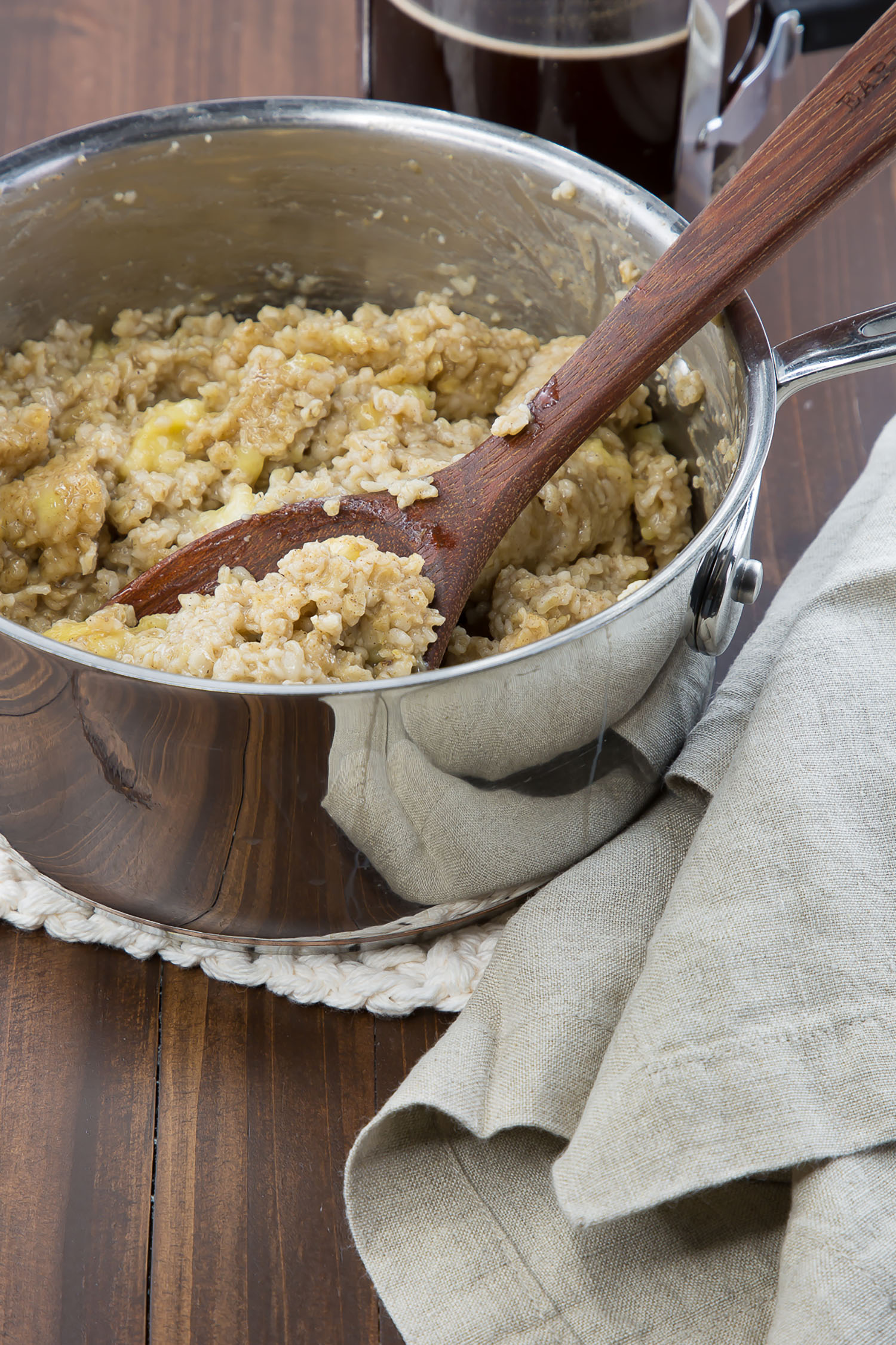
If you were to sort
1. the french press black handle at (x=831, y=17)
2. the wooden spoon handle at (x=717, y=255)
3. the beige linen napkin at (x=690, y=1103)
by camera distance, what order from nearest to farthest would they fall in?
1. the beige linen napkin at (x=690, y=1103)
2. the wooden spoon handle at (x=717, y=255)
3. the french press black handle at (x=831, y=17)

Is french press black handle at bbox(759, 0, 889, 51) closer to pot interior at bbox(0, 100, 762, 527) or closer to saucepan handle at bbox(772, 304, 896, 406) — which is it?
pot interior at bbox(0, 100, 762, 527)

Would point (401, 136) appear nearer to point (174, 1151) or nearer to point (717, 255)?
point (717, 255)

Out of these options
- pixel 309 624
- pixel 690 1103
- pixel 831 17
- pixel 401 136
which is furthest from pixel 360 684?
pixel 831 17

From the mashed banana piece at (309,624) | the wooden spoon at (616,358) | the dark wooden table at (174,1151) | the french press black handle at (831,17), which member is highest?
the french press black handle at (831,17)

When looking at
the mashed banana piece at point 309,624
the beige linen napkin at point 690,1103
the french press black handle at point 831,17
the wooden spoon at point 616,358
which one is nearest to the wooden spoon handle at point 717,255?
the wooden spoon at point 616,358

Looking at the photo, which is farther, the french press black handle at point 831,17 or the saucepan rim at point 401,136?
the french press black handle at point 831,17

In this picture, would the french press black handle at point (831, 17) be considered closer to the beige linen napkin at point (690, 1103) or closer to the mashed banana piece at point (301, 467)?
the mashed banana piece at point (301, 467)

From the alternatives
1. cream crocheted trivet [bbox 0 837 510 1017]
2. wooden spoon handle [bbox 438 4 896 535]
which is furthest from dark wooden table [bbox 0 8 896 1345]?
wooden spoon handle [bbox 438 4 896 535]
